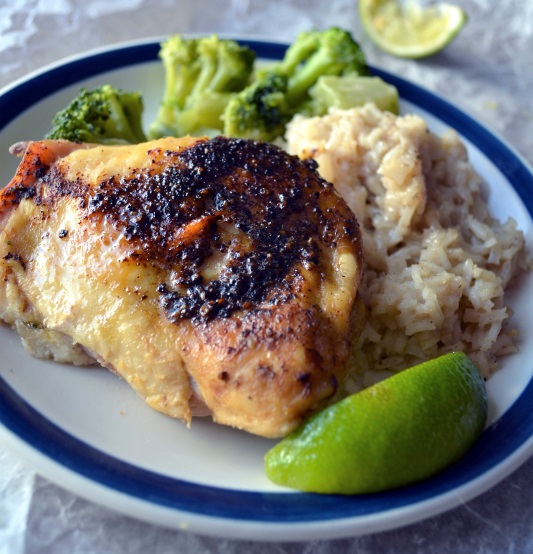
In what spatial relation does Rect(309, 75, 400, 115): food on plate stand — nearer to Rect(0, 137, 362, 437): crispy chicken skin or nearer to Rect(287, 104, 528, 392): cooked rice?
Rect(287, 104, 528, 392): cooked rice

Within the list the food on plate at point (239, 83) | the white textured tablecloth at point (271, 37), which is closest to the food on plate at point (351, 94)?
the food on plate at point (239, 83)

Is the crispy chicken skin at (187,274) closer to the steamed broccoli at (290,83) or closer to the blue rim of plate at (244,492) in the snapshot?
the blue rim of plate at (244,492)

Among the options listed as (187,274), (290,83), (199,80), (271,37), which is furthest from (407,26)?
(187,274)

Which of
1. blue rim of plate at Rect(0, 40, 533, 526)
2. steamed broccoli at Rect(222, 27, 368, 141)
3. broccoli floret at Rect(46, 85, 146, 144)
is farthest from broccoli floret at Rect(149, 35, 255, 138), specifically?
blue rim of plate at Rect(0, 40, 533, 526)

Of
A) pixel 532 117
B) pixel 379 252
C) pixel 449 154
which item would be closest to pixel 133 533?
pixel 379 252

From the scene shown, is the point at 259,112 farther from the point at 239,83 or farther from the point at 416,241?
the point at 416,241

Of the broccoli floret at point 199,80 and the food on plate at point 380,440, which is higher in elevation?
the broccoli floret at point 199,80
